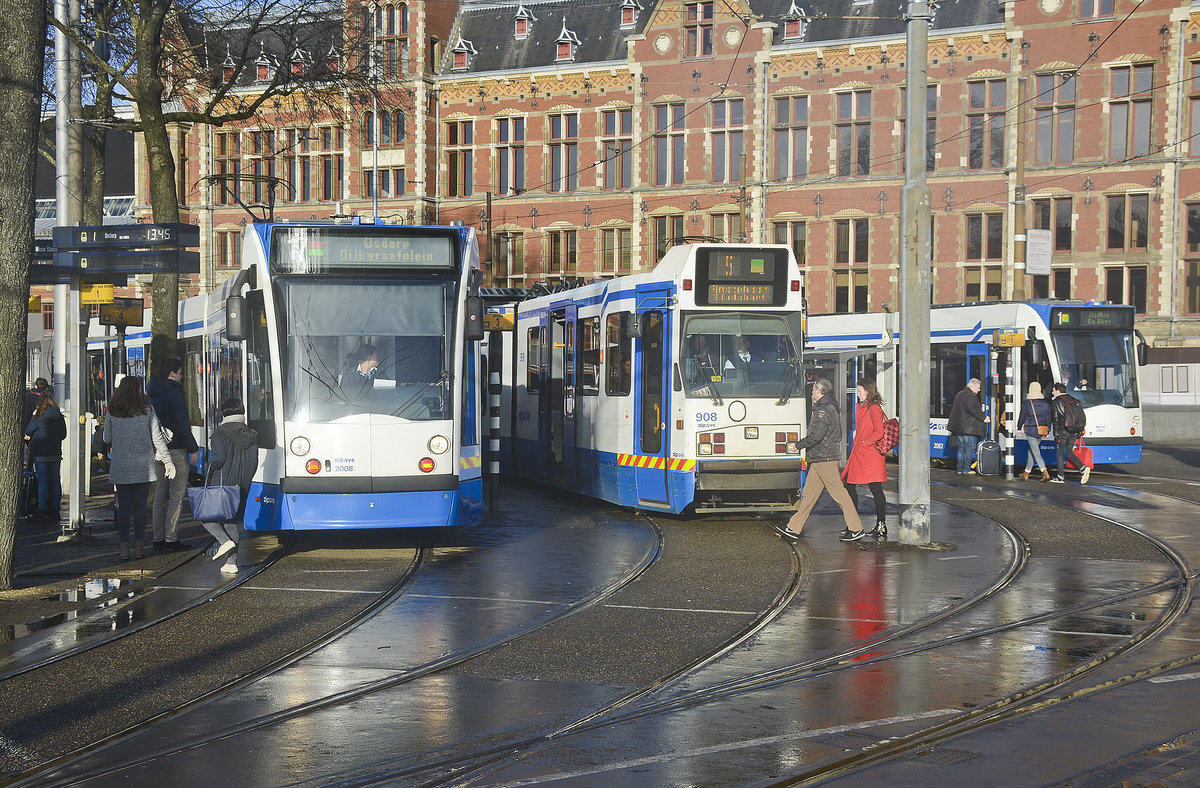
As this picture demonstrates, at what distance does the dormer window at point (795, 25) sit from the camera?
46.9 metres

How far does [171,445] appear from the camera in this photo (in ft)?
46.2

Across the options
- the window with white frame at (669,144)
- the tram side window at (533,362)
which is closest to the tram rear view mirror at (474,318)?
the tram side window at (533,362)

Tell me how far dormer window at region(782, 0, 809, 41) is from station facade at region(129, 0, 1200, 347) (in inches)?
3.4

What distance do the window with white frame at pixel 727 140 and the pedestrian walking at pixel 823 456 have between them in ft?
114

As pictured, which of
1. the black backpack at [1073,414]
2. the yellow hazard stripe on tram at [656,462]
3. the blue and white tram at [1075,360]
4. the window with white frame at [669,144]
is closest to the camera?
the yellow hazard stripe on tram at [656,462]

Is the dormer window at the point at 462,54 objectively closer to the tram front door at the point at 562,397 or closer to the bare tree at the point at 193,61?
the bare tree at the point at 193,61

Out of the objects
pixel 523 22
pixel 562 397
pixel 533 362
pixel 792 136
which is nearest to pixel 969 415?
pixel 533 362

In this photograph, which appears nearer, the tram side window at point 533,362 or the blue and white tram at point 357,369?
the blue and white tram at point 357,369

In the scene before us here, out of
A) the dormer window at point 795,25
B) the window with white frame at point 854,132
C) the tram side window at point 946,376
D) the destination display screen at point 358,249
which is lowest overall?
the tram side window at point 946,376

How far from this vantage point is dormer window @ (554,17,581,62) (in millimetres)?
51781

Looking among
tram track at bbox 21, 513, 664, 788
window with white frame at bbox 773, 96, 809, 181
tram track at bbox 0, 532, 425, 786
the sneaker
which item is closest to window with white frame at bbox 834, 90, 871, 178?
window with white frame at bbox 773, 96, 809, 181

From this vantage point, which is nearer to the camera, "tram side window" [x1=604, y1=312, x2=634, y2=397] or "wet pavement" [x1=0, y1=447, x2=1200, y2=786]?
"wet pavement" [x1=0, y1=447, x2=1200, y2=786]

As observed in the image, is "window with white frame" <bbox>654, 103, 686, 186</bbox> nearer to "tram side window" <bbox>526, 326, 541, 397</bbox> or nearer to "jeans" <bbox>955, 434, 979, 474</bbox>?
"jeans" <bbox>955, 434, 979, 474</bbox>

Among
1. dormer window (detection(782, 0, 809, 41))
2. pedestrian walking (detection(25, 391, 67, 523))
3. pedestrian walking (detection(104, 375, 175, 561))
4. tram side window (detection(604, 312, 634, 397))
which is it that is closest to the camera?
pedestrian walking (detection(104, 375, 175, 561))
